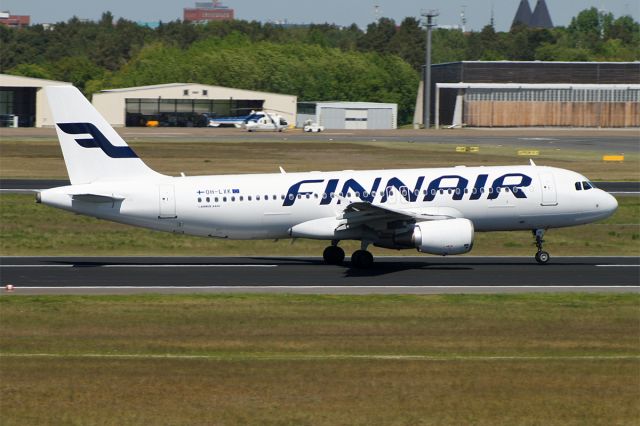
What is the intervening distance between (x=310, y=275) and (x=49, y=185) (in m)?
35.8

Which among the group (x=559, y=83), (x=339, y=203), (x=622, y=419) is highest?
(x=559, y=83)

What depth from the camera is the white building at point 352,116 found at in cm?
17038

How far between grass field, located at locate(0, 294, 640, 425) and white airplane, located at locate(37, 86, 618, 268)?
25.0ft

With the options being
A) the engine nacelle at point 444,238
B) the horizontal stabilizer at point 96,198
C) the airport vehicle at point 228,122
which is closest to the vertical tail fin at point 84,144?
the horizontal stabilizer at point 96,198

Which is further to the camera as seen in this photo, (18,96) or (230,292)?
(18,96)

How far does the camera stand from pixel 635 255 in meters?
48.2

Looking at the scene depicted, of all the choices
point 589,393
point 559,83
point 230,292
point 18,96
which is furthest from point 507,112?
point 589,393

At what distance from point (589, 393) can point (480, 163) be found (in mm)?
68404

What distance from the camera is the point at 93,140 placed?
140ft

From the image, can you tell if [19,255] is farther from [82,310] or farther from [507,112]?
[507,112]

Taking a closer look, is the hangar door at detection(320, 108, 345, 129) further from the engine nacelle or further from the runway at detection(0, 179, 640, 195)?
the engine nacelle

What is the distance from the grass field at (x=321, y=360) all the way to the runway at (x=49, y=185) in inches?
1379

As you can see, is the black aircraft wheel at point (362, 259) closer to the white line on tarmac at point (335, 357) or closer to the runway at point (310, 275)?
the runway at point (310, 275)

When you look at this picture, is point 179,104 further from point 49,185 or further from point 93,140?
point 93,140
